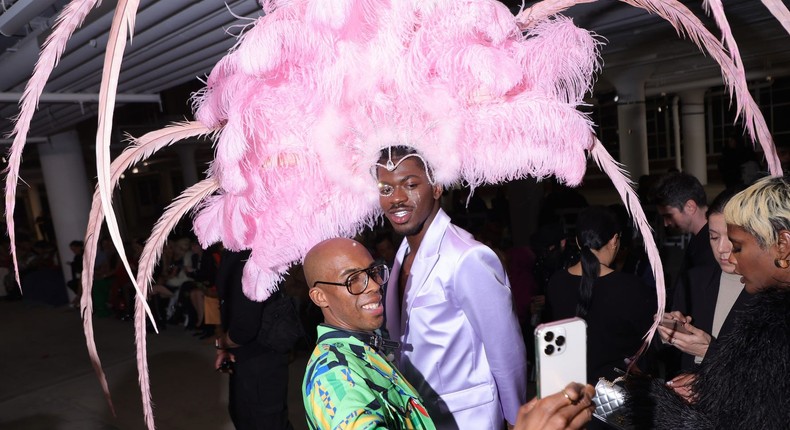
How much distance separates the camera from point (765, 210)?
140cm

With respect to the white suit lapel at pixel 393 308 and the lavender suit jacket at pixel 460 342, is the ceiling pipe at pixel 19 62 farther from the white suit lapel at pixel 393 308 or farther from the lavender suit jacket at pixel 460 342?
the lavender suit jacket at pixel 460 342

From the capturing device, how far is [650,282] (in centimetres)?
388

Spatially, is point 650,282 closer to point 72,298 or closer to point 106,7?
point 106,7

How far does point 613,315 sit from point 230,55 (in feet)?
5.89

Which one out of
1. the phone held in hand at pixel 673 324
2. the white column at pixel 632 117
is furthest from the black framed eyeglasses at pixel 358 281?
the white column at pixel 632 117

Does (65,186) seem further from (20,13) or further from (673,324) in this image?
(673,324)

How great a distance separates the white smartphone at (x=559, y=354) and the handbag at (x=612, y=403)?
0.71 meters

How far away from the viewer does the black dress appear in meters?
2.27

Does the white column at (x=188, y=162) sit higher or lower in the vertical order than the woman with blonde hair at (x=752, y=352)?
higher

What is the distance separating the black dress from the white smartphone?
1387 millimetres

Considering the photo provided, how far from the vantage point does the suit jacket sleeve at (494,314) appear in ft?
5.72

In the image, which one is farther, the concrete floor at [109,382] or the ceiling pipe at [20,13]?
the concrete floor at [109,382]

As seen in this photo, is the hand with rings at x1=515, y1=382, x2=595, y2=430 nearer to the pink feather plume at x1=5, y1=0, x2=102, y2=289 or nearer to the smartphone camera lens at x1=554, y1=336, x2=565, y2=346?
the smartphone camera lens at x1=554, y1=336, x2=565, y2=346

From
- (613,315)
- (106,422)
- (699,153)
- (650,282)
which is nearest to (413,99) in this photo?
(613,315)
